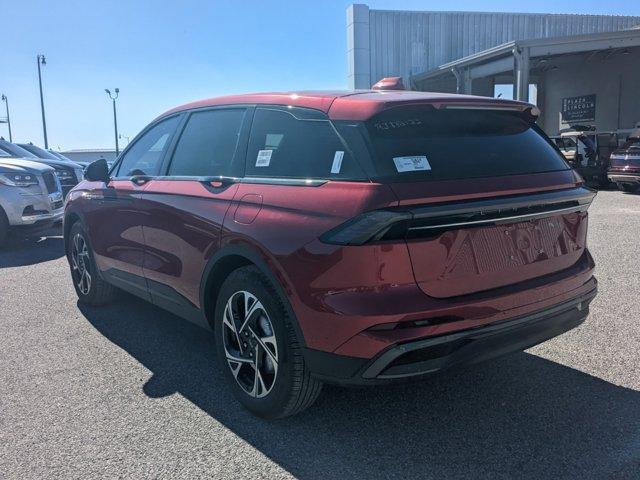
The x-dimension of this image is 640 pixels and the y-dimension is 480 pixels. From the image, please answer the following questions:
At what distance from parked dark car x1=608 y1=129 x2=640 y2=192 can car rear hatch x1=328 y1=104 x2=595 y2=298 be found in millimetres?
13061

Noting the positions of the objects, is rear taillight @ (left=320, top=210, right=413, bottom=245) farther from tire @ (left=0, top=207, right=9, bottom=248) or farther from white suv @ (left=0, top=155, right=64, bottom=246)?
tire @ (left=0, top=207, right=9, bottom=248)

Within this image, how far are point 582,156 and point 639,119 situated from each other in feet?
32.5

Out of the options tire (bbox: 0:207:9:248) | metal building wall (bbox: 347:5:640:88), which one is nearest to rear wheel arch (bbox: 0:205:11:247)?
tire (bbox: 0:207:9:248)

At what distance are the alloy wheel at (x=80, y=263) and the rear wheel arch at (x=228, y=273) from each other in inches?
86.2

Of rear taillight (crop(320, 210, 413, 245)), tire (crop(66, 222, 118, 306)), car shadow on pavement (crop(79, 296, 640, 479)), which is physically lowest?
car shadow on pavement (crop(79, 296, 640, 479))

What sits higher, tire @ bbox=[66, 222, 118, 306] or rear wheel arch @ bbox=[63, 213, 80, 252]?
rear wheel arch @ bbox=[63, 213, 80, 252]

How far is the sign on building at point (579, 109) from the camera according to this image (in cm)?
2736

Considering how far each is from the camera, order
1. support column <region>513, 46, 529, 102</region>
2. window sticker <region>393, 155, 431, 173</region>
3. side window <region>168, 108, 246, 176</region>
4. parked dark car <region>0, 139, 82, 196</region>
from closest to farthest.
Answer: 1. window sticker <region>393, 155, 431, 173</region>
2. side window <region>168, 108, 246, 176</region>
3. parked dark car <region>0, 139, 82, 196</region>
4. support column <region>513, 46, 529, 102</region>

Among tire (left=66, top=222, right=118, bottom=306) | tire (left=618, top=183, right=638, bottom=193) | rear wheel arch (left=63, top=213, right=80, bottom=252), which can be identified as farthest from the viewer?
tire (left=618, top=183, right=638, bottom=193)

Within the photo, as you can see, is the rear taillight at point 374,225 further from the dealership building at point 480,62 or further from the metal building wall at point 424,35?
the metal building wall at point 424,35

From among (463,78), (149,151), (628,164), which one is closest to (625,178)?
(628,164)

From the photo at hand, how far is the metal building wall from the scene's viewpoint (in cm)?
2484

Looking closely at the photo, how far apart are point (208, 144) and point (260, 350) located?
1464mm

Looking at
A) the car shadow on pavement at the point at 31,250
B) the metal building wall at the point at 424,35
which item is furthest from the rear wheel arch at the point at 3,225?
the metal building wall at the point at 424,35
